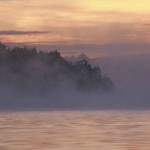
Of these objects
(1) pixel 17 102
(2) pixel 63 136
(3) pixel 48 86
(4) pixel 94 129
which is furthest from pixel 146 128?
(3) pixel 48 86

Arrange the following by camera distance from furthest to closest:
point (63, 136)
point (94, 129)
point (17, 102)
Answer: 1. point (17, 102)
2. point (94, 129)
3. point (63, 136)

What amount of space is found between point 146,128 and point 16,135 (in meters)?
6.75

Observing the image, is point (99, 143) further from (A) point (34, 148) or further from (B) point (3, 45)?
(B) point (3, 45)

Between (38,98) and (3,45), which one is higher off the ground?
(3,45)

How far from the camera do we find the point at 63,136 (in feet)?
86.6

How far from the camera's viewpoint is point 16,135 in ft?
88.2

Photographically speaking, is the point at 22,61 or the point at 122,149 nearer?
the point at 122,149

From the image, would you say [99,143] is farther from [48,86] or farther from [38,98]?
[48,86]

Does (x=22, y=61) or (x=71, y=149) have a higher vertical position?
(x=22, y=61)

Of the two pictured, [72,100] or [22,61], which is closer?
[72,100]

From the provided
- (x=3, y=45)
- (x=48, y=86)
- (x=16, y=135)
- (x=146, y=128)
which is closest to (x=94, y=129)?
(x=146, y=128)

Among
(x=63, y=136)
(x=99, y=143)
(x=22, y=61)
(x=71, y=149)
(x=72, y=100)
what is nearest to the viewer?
(x=71, y=149)

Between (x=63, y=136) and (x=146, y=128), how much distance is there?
18.7 feet

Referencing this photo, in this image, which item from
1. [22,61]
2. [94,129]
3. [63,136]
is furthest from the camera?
[22,61]
